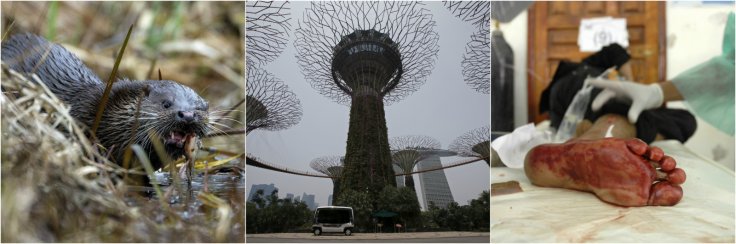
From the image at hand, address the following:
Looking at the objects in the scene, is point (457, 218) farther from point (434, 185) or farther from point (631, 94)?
point (631, 94)

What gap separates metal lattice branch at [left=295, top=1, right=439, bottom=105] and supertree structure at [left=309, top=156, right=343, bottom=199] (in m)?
0.17

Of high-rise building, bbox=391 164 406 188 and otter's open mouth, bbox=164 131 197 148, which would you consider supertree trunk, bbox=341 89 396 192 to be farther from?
otter's open mouth, bbox=164 131 197 148

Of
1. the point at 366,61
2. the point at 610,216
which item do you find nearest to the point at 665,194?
the point at 610,216

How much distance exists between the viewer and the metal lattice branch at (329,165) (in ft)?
7.70

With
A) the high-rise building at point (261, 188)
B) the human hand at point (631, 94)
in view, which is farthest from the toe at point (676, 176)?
the high-rise building at point (261, 188)

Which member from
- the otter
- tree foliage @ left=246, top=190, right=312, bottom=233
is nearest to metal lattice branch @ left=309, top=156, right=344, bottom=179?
tree foliage @ left=246, top=190, right=312, bottom=233

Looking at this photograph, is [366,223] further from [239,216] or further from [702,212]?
[702,212]

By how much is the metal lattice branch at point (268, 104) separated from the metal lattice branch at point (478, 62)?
50cm

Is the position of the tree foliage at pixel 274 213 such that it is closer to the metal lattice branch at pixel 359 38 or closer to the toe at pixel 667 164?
the metal lattice branch at pixel 359 38

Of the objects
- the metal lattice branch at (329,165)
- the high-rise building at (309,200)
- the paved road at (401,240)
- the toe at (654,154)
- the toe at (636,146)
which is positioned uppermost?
the toe at (636,146)

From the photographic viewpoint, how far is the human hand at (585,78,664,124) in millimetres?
2598

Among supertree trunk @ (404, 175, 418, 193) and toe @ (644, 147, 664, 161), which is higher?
toe @ (644, 147, 664, 161)

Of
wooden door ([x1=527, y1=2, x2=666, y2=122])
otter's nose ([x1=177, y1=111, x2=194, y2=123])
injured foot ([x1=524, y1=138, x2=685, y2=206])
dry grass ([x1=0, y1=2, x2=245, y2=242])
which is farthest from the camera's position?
wooden door ([x1=527, y1=2, x2=666, y2=122])

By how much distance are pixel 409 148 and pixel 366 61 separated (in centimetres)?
29
